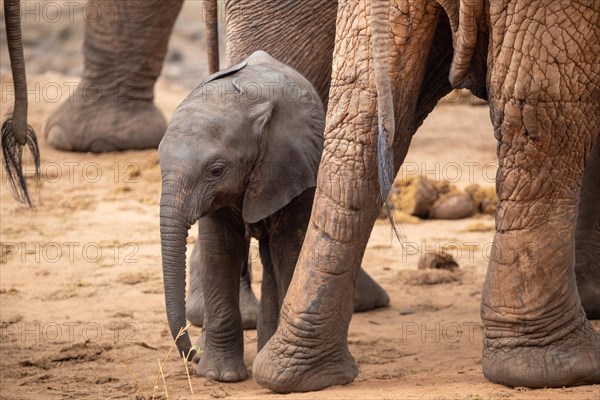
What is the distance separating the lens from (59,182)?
312 inches

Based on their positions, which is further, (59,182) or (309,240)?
(59,182)

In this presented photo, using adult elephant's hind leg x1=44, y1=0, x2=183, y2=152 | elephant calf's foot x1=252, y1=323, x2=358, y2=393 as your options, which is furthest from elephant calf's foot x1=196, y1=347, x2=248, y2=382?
adult elephant's hind leg x1=44, y1=0, x2=183, y2=152

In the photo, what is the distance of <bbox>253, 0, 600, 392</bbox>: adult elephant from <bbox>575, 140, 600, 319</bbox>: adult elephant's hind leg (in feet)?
3.47

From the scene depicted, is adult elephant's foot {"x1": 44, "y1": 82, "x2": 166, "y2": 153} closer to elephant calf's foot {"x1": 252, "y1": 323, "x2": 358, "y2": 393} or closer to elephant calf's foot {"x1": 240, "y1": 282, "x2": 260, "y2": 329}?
elephant calf's foot {"x1": 240, "y1": 282, "x2": 260, "y2": 329}

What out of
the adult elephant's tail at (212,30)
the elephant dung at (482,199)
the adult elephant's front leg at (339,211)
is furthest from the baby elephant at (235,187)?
the elephant dung at (482,199)

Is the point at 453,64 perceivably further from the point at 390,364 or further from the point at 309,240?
the point at 390,364

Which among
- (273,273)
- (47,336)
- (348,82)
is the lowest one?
(47,336)

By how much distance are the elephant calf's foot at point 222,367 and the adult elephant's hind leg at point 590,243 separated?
137 centimetres

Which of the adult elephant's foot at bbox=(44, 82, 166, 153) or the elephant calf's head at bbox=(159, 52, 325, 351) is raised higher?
the elephant calf's head at bbox=(159, 52, 325, 351)

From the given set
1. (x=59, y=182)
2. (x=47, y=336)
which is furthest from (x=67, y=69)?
(x=47, y=336)

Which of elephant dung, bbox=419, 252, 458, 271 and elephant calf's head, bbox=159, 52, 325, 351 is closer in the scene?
elephant calf's head, bbox=159, 52, 325, 351

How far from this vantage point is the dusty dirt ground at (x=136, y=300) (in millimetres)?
4473

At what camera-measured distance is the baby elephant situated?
4168 mm

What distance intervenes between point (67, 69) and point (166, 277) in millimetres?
7780
